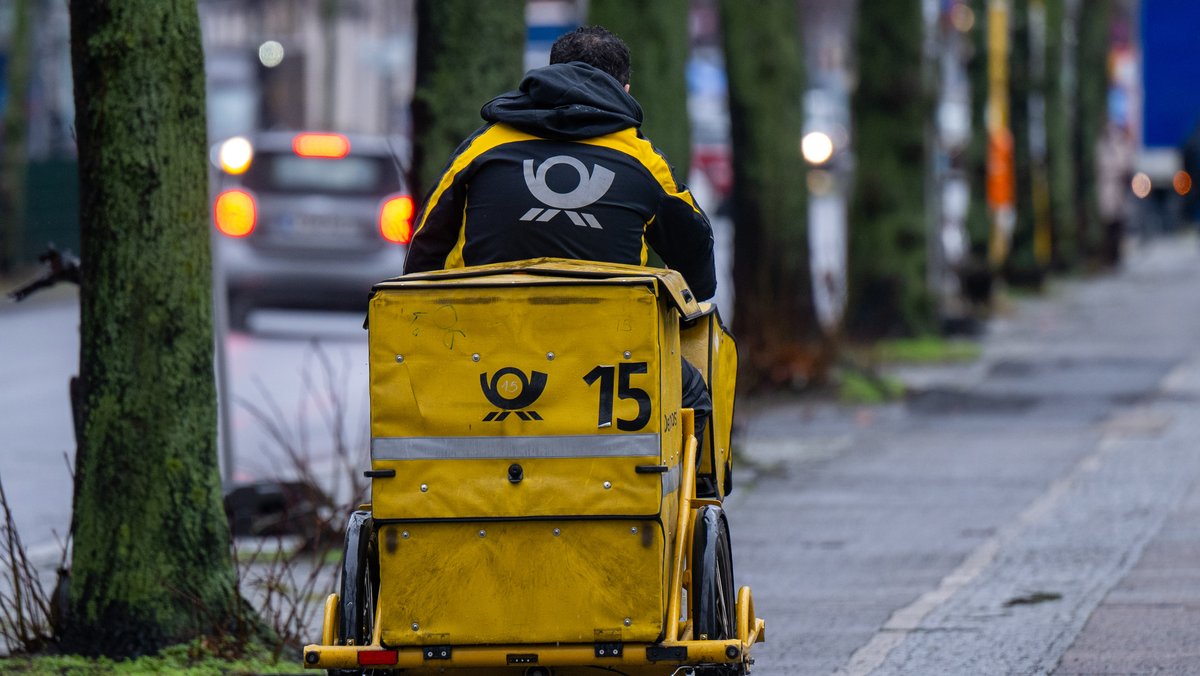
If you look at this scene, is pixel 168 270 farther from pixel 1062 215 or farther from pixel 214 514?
pixel 1062 215

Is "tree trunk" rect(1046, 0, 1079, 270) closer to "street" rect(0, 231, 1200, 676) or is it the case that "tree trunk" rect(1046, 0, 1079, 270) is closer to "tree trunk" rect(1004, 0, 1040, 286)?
"tree trunk" rect(1004, 0, 1040, 286)

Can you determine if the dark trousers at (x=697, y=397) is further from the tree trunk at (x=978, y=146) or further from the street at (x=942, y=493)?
the tree trunk at (x=978, y=146)

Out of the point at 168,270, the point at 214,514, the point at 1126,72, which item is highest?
the point at 1126,72

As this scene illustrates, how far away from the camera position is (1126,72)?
2432 inches

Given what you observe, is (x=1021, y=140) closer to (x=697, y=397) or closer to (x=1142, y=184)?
(x=1142, y=184)

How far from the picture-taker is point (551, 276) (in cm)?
530

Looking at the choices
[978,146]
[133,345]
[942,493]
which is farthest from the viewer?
[978,146]

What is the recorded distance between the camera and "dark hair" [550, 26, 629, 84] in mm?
5902

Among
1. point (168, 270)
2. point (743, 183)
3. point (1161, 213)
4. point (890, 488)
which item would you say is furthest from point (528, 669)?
point (1161, 213)

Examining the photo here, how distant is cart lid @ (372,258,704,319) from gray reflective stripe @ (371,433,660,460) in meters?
0.35

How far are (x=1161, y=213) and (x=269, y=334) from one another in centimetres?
2798

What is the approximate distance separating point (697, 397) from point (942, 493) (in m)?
5.80

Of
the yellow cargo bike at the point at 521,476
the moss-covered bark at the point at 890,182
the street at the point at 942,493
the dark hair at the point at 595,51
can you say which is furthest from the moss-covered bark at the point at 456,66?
the moss-covered bark at the point at 890,182

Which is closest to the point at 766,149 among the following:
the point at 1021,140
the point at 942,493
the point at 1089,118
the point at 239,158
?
the point at 239,158
